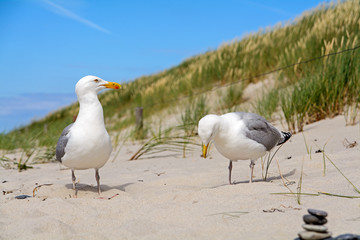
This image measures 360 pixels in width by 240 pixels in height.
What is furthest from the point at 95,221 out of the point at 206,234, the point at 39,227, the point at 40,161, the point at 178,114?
the point at 178,114

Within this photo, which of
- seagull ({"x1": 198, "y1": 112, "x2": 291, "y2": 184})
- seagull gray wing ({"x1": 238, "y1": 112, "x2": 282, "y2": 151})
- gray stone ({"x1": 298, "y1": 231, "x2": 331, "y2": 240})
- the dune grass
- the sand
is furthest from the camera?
the dune grass

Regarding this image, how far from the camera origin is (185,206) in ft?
9.28

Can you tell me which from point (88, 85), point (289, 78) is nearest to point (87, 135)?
point (88, 85)

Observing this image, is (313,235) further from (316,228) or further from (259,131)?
(259,131)

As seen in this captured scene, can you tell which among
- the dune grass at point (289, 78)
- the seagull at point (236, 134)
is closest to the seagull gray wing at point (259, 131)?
the seagull at point (236, 134)

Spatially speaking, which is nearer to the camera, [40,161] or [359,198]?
[359,198]

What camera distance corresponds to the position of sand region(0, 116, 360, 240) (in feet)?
7.64

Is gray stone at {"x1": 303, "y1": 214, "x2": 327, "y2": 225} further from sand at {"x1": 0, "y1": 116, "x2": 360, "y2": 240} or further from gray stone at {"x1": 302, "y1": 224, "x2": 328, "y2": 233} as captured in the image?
sand at {"x1": 0, "y1": 116, "x2": 360, "y2": 240}

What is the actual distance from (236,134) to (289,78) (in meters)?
7.14

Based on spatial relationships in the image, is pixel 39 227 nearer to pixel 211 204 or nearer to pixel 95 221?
pixel 95 221

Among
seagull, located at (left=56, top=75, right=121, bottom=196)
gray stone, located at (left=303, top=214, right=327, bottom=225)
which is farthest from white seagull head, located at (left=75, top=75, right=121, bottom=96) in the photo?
gray stone, located at (left=303, top=214, right=327, bottom=225)

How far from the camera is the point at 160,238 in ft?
7.34

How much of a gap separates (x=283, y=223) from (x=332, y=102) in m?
4.97

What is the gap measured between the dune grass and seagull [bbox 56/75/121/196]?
11.7ft
